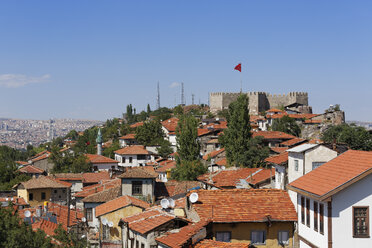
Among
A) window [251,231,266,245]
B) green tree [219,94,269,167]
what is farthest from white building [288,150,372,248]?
green tree [219,94,269,167]

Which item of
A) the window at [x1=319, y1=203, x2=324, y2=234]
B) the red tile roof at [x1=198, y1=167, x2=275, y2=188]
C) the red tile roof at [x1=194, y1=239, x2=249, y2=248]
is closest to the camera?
the red tile roof at [x1=194, y1=239, x2=249, y2=248]

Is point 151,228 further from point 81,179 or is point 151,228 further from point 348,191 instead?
point 81,179

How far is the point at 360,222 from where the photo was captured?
1811 centimetres

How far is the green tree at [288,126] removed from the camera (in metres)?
75.9

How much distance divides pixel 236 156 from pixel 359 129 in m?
14.4

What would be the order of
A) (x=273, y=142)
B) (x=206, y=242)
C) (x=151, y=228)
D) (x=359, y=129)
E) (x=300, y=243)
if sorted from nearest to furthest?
(x=206, y=242), (x=151, y=228), (x=300, y=243), (x=359, y=129), (x=273, y=142)

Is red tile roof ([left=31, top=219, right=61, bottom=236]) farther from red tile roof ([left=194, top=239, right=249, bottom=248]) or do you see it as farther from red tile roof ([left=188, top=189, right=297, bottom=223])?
red tile roof ([left=194, top=239, right=249, bottom=248])

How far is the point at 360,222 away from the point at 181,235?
6.24 metres

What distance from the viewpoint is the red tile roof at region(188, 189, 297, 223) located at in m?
20.3

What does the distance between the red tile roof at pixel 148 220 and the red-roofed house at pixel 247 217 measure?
1227 millimetres

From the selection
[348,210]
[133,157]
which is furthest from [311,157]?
[133,157]

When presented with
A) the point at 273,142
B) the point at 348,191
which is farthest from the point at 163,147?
the point at 348,191

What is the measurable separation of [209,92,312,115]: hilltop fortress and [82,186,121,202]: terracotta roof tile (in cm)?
7871

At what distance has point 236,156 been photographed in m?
56.5
